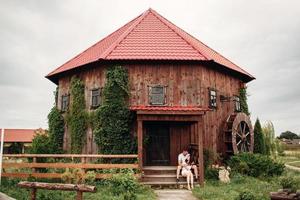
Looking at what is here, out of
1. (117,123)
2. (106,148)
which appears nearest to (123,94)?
(117,123)

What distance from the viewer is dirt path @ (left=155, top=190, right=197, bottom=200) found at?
11094 mm

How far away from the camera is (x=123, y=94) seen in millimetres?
15906

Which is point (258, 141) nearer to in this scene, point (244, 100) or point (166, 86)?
point (244, 100)

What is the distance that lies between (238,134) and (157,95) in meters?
5.57

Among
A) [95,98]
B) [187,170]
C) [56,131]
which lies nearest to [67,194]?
[187,170]

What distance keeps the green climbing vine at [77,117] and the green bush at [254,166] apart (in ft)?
25.8

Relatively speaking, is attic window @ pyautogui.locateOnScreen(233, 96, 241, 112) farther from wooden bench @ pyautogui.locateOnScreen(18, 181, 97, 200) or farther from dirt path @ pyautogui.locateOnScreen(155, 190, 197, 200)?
wooden bench @ pyautogui.locateOnScreen(18, 181, 97, 200)

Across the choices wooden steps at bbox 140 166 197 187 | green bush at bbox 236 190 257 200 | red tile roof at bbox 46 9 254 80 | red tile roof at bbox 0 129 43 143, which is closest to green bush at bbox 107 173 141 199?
wooden steps at bbox 140 166 197 187

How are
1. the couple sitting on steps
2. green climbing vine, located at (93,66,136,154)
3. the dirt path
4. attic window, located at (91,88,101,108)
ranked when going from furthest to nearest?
attic window, located at (91,88,101,108) < green climbing vine, located at (93,66,136,154) < the couple sitting on steps < the dirt path

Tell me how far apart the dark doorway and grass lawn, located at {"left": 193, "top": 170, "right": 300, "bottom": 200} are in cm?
280

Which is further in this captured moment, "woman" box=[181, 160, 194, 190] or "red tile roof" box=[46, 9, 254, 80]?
"red tile roof" box=[46, 9, 254, 80]

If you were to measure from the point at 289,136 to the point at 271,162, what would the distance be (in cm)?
7156

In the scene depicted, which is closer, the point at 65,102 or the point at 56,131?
the point at 56,131

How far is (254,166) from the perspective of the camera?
15680 millimetres
